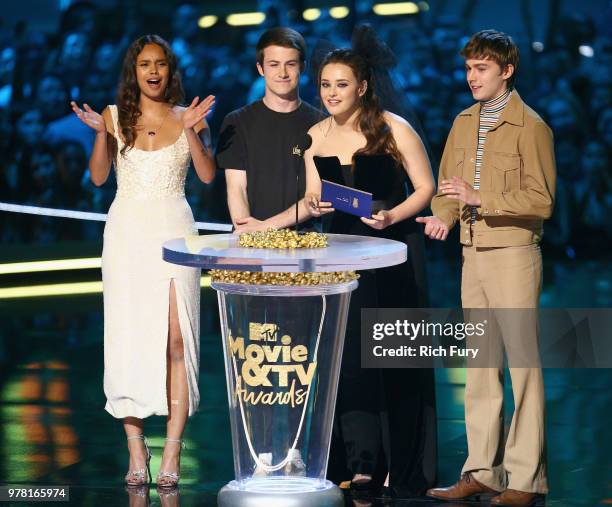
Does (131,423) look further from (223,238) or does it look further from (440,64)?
(440,64)

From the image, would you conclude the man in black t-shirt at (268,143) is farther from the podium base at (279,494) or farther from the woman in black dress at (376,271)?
the podium base at (279,494)

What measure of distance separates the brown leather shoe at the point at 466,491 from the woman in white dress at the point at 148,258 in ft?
3.24

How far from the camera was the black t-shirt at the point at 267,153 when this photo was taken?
461 cm

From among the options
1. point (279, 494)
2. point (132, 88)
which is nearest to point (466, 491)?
point (279, 494)

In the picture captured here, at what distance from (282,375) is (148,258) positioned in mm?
973

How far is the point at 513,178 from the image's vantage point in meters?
4.17

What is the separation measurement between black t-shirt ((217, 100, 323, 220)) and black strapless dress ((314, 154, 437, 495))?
20 cm

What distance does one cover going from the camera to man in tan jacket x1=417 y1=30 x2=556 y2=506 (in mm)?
4129

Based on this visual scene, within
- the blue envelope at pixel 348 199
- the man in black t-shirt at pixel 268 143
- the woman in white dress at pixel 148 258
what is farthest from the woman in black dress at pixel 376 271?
the woman in white dress at pixel 148 258

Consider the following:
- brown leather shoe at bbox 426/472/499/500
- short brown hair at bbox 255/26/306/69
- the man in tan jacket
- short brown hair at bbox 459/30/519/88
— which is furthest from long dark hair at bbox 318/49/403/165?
brown leather shoe at bbox 426/472/499/500

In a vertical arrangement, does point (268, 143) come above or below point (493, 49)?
below

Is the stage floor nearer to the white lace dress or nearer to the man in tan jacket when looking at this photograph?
the man in tan jacket

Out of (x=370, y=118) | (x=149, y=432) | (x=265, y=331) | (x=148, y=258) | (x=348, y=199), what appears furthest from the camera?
(x=149, y=432)

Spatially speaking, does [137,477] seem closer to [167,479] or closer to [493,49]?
[167,479]
